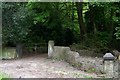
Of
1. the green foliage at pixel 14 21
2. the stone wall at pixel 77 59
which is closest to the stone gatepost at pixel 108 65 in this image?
the stone wall at pixel 77 59

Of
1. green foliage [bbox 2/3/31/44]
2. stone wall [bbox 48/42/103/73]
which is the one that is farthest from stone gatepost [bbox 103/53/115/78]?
green foliage [bbox 2/3/31/44]

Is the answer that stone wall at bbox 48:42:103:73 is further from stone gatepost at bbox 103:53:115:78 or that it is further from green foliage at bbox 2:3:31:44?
green foliage at bbox 2:3:31:44

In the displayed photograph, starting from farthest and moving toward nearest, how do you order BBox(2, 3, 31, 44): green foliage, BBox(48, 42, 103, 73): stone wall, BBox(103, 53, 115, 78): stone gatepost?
BBox(2, 3, 31, 44): green foliage, BBox(48, 42, 103, 73): stone wall, BBox(103, 53, 115, 78): stone gatepost

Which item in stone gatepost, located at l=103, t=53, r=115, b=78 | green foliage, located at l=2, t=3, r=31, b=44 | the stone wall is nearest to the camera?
stone gatepost, located at l=103, t=53, r=115, b=78

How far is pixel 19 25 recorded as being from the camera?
1191 cm

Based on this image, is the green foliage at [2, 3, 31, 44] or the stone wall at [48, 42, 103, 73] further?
the green foliage at [2, 3, 31, 44]

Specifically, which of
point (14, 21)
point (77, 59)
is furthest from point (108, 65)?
point (14, 21)

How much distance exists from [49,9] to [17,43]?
2.51m

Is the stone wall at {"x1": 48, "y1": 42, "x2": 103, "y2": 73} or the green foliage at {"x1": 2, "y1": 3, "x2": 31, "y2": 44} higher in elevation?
the green foliage at {"x1": 2, "y1": 3, "x2": 31, "y2": 44}

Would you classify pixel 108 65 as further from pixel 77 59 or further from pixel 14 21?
pixel 14 21

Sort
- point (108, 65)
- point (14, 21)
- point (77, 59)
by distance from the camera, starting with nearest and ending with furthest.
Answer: point (108, 65) → point (77, 59) → point (14, 21)

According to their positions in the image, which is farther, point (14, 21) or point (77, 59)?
point (14, 21)

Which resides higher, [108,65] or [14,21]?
[14,21]

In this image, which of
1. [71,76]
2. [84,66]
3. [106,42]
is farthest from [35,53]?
[71,76]
